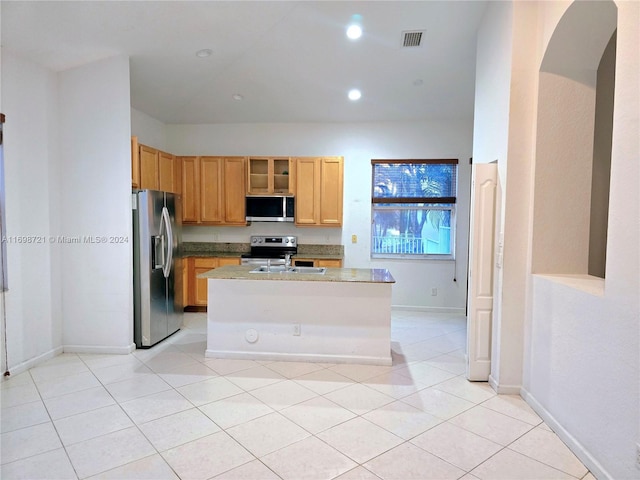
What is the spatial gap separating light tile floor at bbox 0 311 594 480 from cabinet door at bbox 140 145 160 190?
2108 millimetres

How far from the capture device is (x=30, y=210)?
3.42 m

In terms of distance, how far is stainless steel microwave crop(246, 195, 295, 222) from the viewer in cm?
550

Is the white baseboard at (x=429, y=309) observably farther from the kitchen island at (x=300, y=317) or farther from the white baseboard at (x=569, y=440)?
the white baseboard at (x=569, y=440)

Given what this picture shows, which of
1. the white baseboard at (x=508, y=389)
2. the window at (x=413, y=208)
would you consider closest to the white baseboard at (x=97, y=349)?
the white baseboard at (x=508, y=389)

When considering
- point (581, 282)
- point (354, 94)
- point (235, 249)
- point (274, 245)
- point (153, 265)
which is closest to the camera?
point (581, 282)

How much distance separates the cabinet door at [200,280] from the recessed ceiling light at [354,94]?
9.66 ft

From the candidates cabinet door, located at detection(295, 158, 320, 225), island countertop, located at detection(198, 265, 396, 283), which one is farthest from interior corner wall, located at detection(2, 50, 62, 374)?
cabinet door, located at detection(295, 158, 320, 225)

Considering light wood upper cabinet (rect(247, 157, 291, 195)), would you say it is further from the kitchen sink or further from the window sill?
the window sill

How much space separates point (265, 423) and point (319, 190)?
3.62m

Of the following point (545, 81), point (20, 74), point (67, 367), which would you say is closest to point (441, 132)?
point (545, 81)

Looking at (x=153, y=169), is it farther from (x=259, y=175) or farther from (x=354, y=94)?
(x=354, y=94)

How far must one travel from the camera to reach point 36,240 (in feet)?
11.5

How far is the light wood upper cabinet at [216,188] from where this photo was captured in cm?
558

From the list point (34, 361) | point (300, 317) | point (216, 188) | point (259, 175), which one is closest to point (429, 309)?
point (300, 317)
